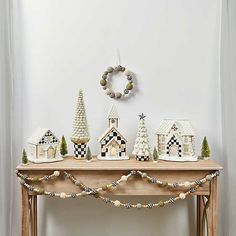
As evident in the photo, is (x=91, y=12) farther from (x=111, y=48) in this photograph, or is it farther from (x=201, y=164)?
(x=201, y=164)

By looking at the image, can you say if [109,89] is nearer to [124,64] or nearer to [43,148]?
[124,64]

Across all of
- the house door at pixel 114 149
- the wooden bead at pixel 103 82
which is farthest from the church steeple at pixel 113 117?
the wooden bead at pixel 103 82

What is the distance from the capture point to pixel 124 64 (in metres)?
2.19

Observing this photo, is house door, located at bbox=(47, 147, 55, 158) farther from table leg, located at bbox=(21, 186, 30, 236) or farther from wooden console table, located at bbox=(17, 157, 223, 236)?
table leg, located at bbox=(21, 186, 30, 236)

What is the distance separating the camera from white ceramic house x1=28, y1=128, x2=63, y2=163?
1.91 metres

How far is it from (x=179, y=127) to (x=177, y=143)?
0.30 ft

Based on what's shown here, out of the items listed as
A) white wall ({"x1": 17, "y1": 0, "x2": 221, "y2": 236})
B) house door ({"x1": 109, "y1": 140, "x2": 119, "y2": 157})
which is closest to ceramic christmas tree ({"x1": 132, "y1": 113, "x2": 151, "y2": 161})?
house door ({"x1": 109, "y1": 140, "x2": 119, "y2": 157})

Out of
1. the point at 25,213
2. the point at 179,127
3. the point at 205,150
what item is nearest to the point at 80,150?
the point at 25,213

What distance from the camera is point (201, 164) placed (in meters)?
1.84

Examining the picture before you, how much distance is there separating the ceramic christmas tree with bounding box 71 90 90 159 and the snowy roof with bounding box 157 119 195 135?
0.41 meters

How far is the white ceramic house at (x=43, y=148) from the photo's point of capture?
1.91 meters
